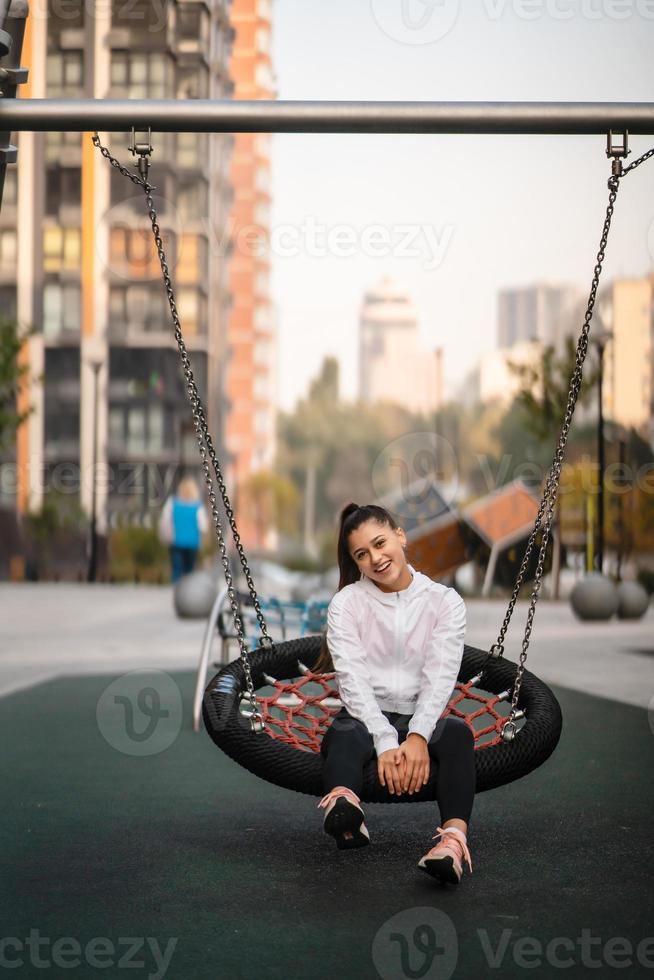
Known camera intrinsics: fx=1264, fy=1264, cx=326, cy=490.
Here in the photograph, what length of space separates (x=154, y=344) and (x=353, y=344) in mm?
21447

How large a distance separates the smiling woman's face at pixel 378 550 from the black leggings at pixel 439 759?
39 centimetres

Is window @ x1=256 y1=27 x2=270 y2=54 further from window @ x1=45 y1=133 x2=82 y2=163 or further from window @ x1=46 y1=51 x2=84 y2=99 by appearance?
window @ x1=46 y1=51 x2=84 y2=99

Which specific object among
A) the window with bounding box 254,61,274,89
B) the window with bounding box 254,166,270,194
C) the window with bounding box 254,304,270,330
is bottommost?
the window with bounding box 254,304,270,330

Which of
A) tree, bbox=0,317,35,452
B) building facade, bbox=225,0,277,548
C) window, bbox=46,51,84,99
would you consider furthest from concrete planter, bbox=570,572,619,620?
building facade, bbox=225,0,277,548

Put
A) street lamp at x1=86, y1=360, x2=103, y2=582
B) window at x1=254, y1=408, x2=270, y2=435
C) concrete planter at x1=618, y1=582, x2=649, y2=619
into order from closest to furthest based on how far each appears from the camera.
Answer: concrete planter at x1=618, y1=582, x2=649, y2=619, street lamp at x1=86, y1=360, x2=103, y2=582, window at x1=254, y1=408, x2=270, y2=435

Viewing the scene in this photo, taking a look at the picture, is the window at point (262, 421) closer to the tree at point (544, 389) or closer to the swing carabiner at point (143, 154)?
the tree at point (544, 389)

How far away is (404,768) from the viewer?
3.11 m

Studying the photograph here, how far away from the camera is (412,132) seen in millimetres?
3949

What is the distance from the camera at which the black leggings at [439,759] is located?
3.09m

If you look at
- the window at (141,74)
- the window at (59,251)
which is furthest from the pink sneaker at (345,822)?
the window at (59,251)

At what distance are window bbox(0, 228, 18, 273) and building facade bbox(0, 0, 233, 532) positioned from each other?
37 mm

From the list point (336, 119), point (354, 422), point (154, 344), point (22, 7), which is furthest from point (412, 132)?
point (354, 422)

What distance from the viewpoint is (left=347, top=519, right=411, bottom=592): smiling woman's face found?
3.32m

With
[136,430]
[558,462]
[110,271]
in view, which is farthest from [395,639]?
[110,271]
